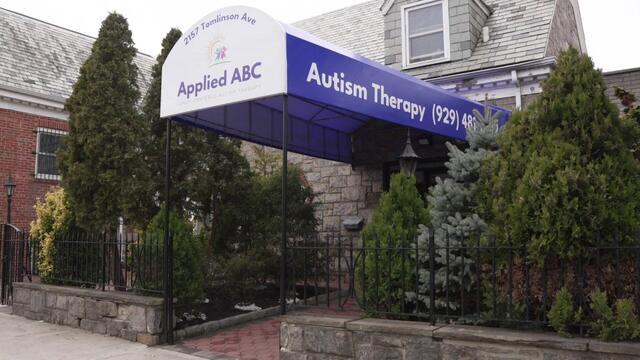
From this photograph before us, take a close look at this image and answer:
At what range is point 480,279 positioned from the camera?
4770 mm

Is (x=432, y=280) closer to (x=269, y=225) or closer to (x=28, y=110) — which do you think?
(x=269, y=225)

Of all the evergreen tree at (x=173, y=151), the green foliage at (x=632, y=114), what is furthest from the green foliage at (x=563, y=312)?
the evergreen tree at (x=173, y=151)

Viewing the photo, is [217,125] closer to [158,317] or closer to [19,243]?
[158,317]

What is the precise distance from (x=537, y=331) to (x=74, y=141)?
7291mm

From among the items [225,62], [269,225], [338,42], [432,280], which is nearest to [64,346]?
[269,225]

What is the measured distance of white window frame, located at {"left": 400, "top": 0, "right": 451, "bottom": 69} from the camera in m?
11.1

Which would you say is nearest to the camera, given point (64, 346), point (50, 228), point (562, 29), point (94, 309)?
point (64, 346)

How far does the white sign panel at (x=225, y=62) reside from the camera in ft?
17.6

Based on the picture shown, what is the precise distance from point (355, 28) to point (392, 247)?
410 inches

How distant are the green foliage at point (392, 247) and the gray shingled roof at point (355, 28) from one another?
23.6ft

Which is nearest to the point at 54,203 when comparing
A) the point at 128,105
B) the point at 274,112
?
the point at 128,105

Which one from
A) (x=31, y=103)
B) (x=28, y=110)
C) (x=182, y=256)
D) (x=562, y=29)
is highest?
(x=562, y=29)

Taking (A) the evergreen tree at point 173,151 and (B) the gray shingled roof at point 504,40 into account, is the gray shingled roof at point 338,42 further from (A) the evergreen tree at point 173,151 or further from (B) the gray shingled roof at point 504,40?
(A) the evergreen tree at point 173,151

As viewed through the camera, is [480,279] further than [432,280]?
Yes
